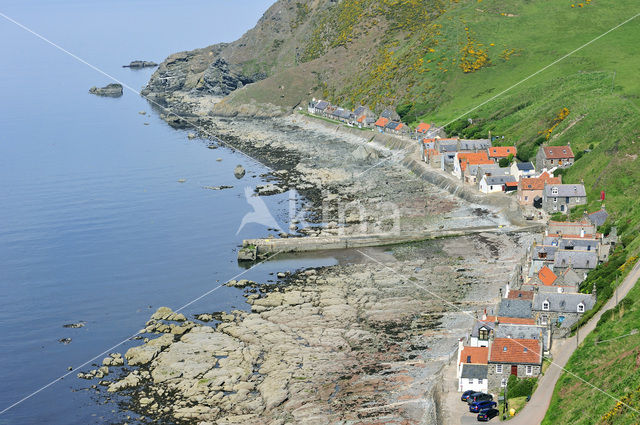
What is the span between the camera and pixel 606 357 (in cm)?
5966

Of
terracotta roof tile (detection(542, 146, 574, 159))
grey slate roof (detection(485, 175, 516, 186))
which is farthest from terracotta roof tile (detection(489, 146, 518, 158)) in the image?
grey slate roof (detection(485, 175, 516, 186))

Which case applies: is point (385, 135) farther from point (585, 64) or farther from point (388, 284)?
point (388, 284)

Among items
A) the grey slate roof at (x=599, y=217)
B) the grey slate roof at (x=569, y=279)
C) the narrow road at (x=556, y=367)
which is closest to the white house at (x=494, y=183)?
the grey slate roof at (x=599, y=217)

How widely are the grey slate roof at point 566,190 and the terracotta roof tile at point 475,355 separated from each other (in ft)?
174

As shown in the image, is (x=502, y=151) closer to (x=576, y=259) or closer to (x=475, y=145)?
(x=475, y=145)

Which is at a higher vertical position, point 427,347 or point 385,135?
point 385,135

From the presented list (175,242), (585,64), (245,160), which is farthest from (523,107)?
(175,242)

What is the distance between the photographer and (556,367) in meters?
62.9

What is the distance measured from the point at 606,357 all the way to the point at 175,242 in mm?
73344

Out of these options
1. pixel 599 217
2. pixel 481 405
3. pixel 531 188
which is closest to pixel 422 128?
pixel 531 188

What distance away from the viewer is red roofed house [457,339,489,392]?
2458 inches

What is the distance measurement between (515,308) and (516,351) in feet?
31.0

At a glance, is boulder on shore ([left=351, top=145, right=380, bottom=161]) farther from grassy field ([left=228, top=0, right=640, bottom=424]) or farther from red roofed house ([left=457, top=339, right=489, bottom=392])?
red roofed house ([left=457, top=339, right=489, bottom=392])

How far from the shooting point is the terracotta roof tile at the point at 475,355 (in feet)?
210
